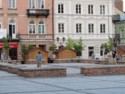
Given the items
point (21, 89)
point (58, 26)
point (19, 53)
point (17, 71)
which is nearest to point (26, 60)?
point (19, 53)

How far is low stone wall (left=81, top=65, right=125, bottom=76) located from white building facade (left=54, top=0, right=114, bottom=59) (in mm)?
35198

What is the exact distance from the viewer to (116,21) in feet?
244

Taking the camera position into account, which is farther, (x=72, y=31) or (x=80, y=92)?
(x=72, y=31)

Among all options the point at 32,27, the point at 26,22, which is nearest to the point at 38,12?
the point at 26,22

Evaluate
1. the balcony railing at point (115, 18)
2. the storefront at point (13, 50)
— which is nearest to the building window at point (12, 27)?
the storefront at point (13, 50)

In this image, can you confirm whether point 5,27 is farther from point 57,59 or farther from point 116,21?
point 116,21

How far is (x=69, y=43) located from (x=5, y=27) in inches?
374

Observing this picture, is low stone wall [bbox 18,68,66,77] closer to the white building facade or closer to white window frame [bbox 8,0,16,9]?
the white building facade

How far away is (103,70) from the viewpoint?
105ft

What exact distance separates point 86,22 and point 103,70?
38.7m

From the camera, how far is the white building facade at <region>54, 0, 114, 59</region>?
226 ft

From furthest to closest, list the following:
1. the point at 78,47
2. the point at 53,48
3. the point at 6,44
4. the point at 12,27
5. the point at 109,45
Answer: the point at 109,45, the point at 12,27, the point at 78,47, the point at 53,48, the point at 6,44

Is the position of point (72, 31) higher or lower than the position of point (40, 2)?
lower

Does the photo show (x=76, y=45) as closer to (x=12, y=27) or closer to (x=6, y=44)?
(x=12, y=27)
